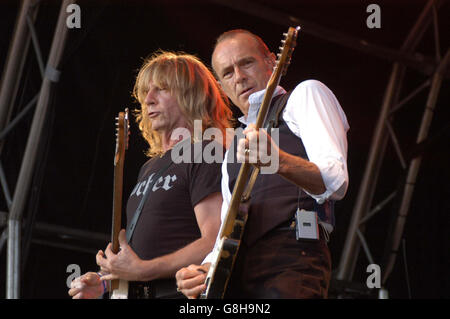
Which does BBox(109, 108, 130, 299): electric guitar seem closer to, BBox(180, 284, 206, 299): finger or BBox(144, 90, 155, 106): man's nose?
BBox(144, 90, 155, 106): man's nose

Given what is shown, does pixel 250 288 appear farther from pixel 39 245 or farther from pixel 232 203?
pixel 39 245

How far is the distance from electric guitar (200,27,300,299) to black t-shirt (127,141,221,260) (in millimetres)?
539

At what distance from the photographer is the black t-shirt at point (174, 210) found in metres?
2.28

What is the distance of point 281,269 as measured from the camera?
5.35 ft

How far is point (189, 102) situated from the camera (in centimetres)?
266

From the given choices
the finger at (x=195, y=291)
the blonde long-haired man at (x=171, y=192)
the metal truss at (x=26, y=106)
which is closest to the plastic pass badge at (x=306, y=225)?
the finger at (x=195, y=291)

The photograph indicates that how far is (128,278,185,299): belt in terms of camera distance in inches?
86.7

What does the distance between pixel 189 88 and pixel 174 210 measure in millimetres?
633

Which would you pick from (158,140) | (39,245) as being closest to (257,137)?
(158,140)

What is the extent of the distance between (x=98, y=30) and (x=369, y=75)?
259 cm
